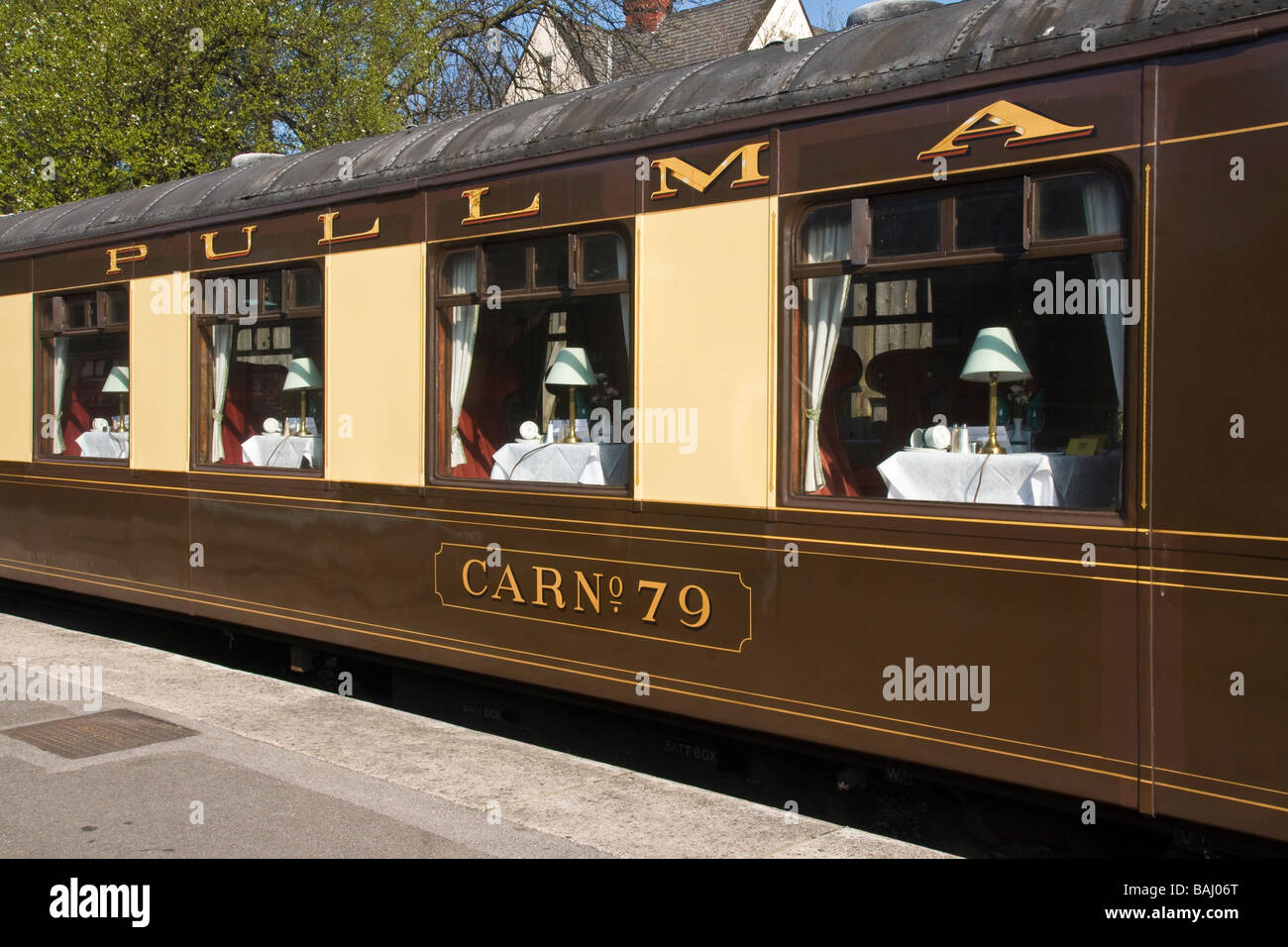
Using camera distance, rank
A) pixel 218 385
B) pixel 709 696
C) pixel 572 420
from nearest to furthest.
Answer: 1. pixel 709 696
2. pixel 572 420
3. pixel 218 385

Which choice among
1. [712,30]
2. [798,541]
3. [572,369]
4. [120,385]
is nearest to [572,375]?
[572,369]

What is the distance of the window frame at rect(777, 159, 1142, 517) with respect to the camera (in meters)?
3.83

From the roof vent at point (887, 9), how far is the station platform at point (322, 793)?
3.27 m

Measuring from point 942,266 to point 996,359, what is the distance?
0.36 metres

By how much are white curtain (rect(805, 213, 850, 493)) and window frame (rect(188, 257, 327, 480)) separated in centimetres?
301

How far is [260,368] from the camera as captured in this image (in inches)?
282

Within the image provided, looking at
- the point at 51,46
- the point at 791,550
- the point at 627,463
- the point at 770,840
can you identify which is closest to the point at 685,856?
the point at 770,840

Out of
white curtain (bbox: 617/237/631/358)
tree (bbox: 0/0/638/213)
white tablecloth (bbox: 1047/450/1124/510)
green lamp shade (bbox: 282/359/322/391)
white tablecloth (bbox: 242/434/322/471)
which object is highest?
tree (bbox: 0/0/638/213)

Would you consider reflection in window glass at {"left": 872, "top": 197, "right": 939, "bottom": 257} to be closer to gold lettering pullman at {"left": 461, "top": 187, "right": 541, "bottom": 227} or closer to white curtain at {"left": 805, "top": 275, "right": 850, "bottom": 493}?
white curtain at {"left": 805, "top": 275, "right": 850, "bottom": 493}

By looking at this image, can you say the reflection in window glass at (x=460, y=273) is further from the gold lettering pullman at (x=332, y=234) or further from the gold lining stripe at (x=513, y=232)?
the gold lettering pullman at (x=332, y=234)

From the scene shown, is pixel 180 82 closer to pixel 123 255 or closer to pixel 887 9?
pixel 123 255

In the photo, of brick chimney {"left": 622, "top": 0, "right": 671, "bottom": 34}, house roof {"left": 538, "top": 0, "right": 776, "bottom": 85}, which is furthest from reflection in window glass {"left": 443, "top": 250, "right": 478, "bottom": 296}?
brick chimney {"left": 622, "top": 0, "right": 671, "bottom": 34}

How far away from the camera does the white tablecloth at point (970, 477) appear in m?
4.12

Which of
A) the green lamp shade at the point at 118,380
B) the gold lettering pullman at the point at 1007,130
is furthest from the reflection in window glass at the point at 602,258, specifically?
the green lamp shade at the point at 118,380
